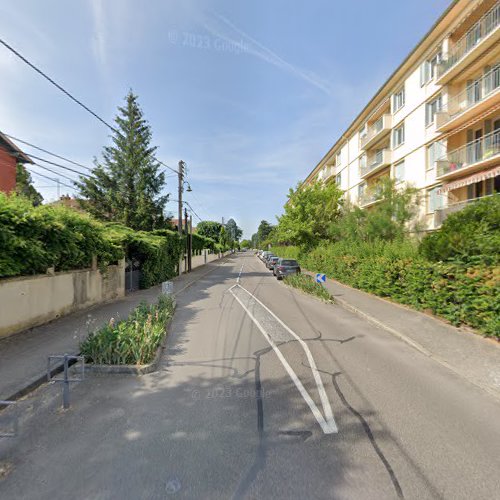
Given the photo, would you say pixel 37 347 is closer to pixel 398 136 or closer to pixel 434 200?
pixel 434 200

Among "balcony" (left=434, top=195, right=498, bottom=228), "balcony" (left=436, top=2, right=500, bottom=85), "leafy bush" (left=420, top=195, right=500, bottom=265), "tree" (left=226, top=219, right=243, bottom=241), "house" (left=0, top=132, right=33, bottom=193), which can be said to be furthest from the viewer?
"tree" (left=226, top=219, right=243, bottom=241)

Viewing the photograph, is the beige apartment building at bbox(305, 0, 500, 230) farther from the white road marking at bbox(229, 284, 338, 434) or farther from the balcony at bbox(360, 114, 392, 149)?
the white road marking at bbox(229, 284, 338, 434)

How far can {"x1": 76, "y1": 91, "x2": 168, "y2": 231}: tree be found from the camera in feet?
85.6

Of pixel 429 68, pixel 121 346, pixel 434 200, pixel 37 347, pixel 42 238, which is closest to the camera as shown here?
pixel 121 346

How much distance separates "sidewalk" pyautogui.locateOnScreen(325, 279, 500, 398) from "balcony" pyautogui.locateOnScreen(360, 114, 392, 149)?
56.0 ft

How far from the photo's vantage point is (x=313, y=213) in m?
27.0

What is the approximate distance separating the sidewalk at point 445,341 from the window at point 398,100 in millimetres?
17362

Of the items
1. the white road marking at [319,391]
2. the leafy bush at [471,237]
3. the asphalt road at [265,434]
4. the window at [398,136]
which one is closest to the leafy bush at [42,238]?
the asphalt road at [265,434]

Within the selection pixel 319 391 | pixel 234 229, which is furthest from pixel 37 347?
pixel 234 229

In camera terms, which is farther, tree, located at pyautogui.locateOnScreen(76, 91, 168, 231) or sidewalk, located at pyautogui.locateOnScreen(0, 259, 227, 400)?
tree, located at pyautogui.locateOnScreen(76, 91, 168, 231)

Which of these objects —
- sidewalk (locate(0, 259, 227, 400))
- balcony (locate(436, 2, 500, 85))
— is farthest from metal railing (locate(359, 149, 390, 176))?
sidewalk (locate(0, 259, 227, 400))

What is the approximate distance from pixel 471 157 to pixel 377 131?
379 inches

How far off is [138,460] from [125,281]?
12.0 meters

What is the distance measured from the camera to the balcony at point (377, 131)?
21.5m
